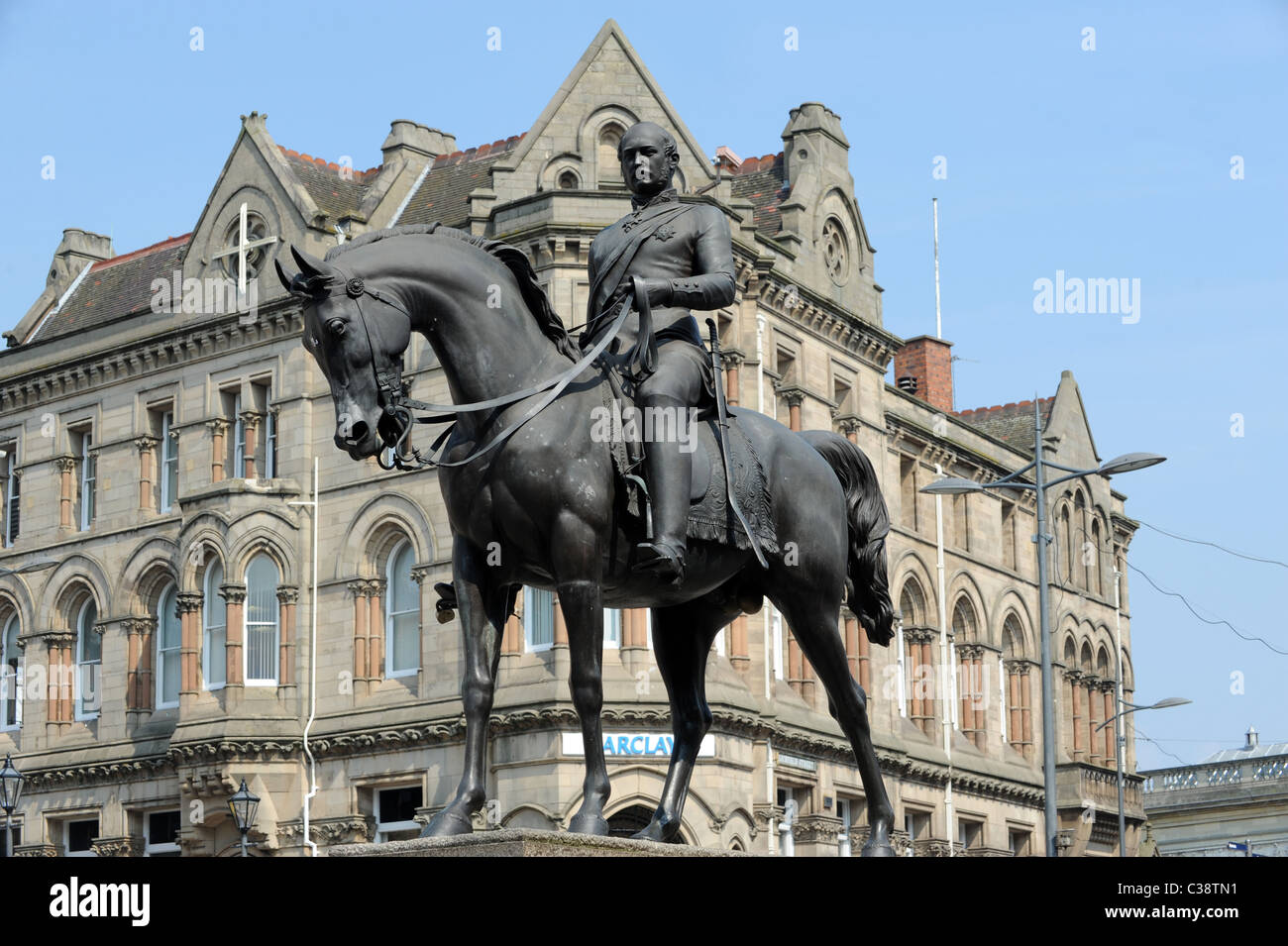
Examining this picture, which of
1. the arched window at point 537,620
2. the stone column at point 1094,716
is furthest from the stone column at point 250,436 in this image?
the stone column at point 1094,716

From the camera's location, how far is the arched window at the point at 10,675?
50656 millimetres

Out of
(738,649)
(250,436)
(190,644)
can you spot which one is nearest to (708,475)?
(738,649)

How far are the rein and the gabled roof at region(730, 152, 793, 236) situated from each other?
37305 millimetres

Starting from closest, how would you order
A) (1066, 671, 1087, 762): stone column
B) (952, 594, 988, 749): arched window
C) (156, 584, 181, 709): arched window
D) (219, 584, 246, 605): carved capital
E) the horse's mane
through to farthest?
the horse's mane → (219, 584, 246, 605): carved capital → (156, 584, 181, 709): arched window → (952, 594, 988, 749): arched window → (1066, 671, 1087, 762): stone column

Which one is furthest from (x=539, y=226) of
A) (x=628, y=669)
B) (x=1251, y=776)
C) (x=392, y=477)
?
(x=1251, y=776)

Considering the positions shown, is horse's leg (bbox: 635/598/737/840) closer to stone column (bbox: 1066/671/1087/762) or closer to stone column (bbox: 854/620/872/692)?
stone column (bbox: 854/620/872/692)

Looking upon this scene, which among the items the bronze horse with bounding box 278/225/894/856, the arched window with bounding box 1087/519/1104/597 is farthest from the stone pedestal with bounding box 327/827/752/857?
the arched window with bounding box 1087/519/1104/597

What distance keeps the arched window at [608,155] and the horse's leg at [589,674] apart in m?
33.6

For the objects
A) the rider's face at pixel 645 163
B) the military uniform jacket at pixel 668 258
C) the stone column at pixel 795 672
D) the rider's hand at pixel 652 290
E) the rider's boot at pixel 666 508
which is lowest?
the rider's boot at pixel 666 508

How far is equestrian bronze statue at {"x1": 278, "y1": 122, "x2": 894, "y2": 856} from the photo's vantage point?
400 inches

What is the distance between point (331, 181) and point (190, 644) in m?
12.2

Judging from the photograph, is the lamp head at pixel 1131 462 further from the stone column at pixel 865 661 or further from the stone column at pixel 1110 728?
the stone column at pixel 1110 728

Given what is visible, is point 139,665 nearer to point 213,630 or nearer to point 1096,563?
point 213,630
